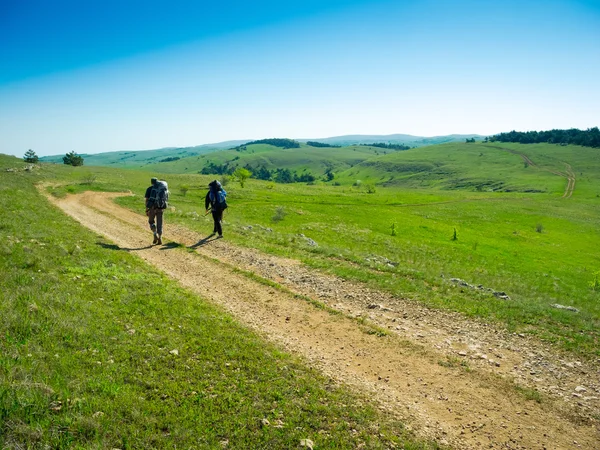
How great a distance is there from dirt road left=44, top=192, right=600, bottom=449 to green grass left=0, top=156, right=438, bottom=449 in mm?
1047

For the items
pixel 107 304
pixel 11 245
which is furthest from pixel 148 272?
pixel 11 245

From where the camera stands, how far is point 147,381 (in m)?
7.52

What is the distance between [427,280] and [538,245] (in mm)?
43382

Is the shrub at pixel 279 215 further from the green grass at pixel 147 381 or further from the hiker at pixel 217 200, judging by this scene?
the green grass at pixel 147 381

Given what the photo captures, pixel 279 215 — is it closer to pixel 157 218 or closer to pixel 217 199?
pixel 217 199

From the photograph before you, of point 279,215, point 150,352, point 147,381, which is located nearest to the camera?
point 147,381

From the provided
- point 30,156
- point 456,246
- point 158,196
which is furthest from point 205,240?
point 30,156

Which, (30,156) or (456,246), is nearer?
(456,246)

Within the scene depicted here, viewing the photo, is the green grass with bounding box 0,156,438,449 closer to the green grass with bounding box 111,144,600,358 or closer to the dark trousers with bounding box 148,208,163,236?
the green grass with bounding box 111,144,600,358

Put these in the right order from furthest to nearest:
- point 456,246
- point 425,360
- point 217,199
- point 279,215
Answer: point 279,215 → point 456,246 → point 217,199 → point 425,360

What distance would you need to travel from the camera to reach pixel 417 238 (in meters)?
47.0

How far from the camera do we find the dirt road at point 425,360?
760 cm

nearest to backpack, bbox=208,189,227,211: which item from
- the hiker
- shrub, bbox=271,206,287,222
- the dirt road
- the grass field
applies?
the hiker

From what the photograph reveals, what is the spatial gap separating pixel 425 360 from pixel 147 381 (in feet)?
24.1
